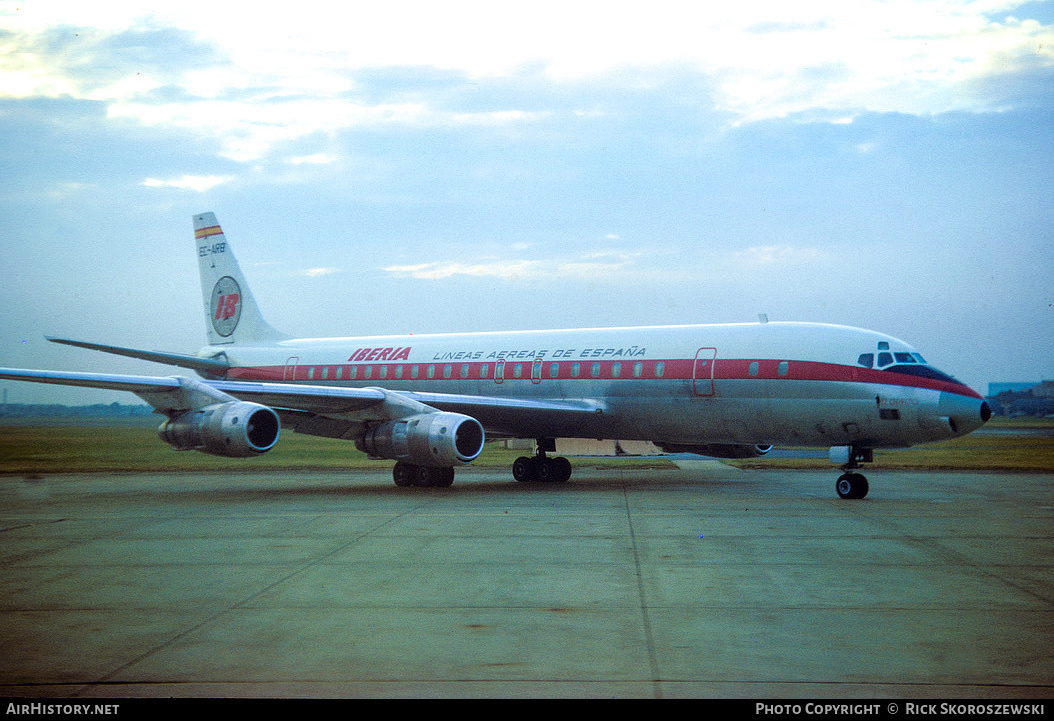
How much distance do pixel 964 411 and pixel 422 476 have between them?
10.9 meters

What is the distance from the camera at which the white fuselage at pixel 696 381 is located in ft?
55.4

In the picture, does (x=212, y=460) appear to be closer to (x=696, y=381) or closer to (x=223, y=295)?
(x=223, y=295)

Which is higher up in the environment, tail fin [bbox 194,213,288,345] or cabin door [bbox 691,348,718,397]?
tail fin [bbox 194,213,288,345]

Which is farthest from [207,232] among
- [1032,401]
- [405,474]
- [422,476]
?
[1032,401]

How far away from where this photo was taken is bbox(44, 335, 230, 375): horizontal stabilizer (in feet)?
73.6

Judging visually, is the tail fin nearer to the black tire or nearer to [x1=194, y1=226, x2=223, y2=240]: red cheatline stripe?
[x1=194, y1=226, x2=223, y2=240]: red cheatline stripe

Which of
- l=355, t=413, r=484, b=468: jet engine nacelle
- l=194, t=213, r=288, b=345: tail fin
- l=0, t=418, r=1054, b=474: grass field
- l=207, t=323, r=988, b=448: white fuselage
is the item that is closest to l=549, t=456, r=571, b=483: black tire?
l=207, t=323, r=988, b=448: white fuselage

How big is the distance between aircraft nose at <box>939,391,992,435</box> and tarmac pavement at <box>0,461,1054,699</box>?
1.64m

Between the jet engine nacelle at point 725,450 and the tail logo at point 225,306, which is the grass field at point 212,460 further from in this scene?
the jet engine nacelle at point 725,450

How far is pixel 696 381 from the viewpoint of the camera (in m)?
19.0

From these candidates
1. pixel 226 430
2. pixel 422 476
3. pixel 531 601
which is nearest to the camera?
pixel 531 601

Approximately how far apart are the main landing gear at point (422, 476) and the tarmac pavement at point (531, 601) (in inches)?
198

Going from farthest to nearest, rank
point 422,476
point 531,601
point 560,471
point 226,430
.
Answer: point 560,471 < point 422,476 < point 226,430 < point 531,601

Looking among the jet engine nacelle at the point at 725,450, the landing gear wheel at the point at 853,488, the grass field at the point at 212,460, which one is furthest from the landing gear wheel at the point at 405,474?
the landing gear wheel at the point at 853,488
